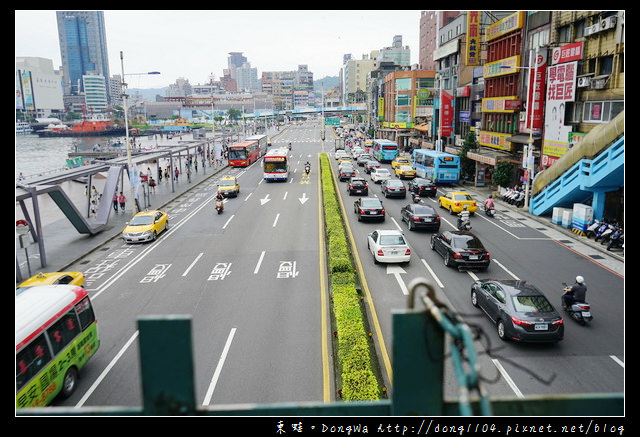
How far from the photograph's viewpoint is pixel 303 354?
13078 millimetres

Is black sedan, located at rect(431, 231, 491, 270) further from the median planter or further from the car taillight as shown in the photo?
the car taillight

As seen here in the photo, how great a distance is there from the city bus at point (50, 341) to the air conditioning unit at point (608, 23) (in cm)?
3055

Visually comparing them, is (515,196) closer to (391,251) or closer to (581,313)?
(391,251)

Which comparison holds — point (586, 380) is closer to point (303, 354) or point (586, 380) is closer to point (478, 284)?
point (478, 284)

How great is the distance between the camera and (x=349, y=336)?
42.5 ft

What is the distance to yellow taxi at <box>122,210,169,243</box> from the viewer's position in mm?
25859

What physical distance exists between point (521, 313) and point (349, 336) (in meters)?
4.96

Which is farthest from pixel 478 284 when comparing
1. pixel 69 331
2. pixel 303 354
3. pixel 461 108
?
pixel 461 108

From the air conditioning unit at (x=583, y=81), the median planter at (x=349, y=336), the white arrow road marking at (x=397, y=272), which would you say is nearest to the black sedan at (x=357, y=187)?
the air conditioning unit at (x=583, y=81)

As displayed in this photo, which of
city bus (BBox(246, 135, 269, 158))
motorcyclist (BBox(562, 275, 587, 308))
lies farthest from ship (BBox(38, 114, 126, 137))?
motorcyclist (BBox(562, 275, 587, 308))

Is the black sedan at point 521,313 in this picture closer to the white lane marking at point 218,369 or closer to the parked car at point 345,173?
the white lane marking at point 218,369

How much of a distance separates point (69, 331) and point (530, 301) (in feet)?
40.8

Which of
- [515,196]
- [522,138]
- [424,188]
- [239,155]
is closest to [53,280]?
[424,188]

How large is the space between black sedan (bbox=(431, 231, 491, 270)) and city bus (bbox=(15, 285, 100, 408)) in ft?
45.9
